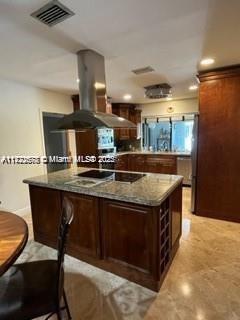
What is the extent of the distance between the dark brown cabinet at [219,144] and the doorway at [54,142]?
116 inches

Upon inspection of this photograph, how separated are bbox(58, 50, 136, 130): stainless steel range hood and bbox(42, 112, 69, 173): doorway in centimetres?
213

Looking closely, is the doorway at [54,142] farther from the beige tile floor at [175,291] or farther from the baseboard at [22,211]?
the beige tile floor at [175,291]

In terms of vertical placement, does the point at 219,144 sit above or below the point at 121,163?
above

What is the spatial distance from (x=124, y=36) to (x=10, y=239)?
2001 mm

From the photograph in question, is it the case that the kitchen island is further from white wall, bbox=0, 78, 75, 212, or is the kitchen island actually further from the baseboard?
the baseboard

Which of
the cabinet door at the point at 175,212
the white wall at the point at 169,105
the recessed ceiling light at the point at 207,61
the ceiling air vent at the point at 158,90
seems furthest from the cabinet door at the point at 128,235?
the white wall at the point at 169,105

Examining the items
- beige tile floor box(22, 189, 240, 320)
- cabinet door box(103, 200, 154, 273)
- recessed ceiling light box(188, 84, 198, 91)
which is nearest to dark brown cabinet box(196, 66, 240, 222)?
beige tile floor box(22, 189, 240, 320)

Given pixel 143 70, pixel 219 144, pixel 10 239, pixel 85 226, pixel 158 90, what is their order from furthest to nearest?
pixel 158 90 → pixel 219 144 → pixel 143 70 → pixel 85 226 → pixel 10 239

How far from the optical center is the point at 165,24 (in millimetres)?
1812

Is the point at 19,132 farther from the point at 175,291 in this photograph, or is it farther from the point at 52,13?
the point at 175,291

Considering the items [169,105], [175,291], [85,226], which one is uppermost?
[169,105]

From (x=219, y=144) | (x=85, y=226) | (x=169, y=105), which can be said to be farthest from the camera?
(x=169, y=105)

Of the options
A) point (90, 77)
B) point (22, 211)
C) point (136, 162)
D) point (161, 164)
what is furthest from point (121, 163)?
point (90, 77)

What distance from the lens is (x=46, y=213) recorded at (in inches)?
106
